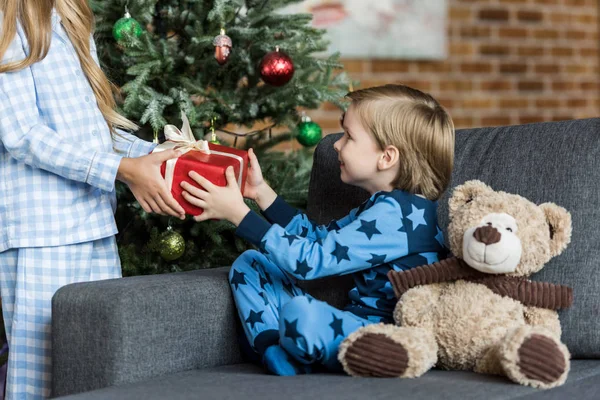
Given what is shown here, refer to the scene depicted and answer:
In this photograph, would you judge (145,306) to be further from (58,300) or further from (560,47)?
(560,47)

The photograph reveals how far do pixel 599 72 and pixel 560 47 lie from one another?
34cm

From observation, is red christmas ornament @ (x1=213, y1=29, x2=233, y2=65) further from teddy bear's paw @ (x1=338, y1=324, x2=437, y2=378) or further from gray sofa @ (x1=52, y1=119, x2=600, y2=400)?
teddy bear's paw @ (x1=338, y1=324, x2=437, y2=378)

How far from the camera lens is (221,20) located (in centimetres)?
220

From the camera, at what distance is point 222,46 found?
215cm

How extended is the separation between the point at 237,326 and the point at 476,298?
0.51 m

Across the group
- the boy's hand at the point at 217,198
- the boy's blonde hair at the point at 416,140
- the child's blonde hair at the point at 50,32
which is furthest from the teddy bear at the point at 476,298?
the child's blonde hair at the point at 50,32

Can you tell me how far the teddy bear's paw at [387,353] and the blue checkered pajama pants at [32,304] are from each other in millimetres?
641

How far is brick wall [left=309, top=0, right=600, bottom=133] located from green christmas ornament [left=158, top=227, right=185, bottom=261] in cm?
173

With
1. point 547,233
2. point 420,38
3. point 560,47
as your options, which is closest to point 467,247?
point 547,233

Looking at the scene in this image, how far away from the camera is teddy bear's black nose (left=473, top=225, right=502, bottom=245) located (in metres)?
1.41

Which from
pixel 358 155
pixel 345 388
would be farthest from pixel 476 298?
pixel 358 155

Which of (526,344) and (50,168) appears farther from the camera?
(50,168)

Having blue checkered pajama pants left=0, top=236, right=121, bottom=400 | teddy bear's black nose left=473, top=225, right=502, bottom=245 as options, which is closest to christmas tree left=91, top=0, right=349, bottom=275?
blue checkered pajama pants left=0, top=236, right=121, bottom=400

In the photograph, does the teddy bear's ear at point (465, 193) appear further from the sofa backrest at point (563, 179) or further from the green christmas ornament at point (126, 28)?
the green christmas ornament at point (126, 28)
